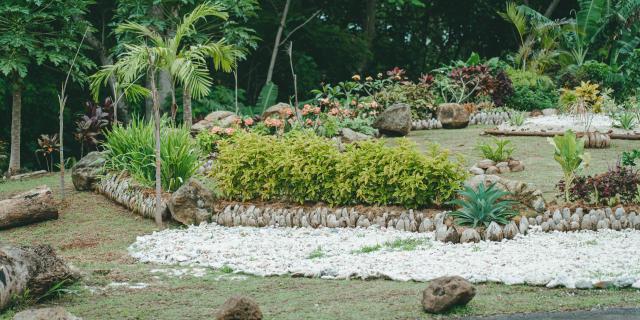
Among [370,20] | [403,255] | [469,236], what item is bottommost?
[403,255]

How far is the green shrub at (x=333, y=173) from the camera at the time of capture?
340 inches

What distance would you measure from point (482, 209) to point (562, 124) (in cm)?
834

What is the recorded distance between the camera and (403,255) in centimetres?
720

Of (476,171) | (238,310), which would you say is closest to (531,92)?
(476,171)

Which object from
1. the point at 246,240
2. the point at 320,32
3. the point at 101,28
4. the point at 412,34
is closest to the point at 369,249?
the point at 246,240

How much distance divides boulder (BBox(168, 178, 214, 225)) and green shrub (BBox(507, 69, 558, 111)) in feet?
36.6

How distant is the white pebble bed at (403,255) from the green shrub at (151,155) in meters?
1.54

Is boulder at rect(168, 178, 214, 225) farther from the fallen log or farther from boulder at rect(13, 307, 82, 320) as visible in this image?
the fallen log

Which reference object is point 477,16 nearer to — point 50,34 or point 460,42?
point 460,42

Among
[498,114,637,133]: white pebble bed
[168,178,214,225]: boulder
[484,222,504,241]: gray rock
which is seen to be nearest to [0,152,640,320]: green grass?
[484,222,504,241]: gray rock

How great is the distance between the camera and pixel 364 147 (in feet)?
30.4

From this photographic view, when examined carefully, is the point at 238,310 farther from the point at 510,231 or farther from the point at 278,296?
the point at 510,231

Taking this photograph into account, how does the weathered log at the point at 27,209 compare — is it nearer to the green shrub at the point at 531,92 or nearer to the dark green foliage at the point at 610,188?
the dark green foliage at the point at 610,188

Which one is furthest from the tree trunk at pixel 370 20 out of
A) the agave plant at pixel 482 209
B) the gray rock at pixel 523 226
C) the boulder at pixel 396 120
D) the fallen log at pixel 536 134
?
the gray rock at pixel 523 226
